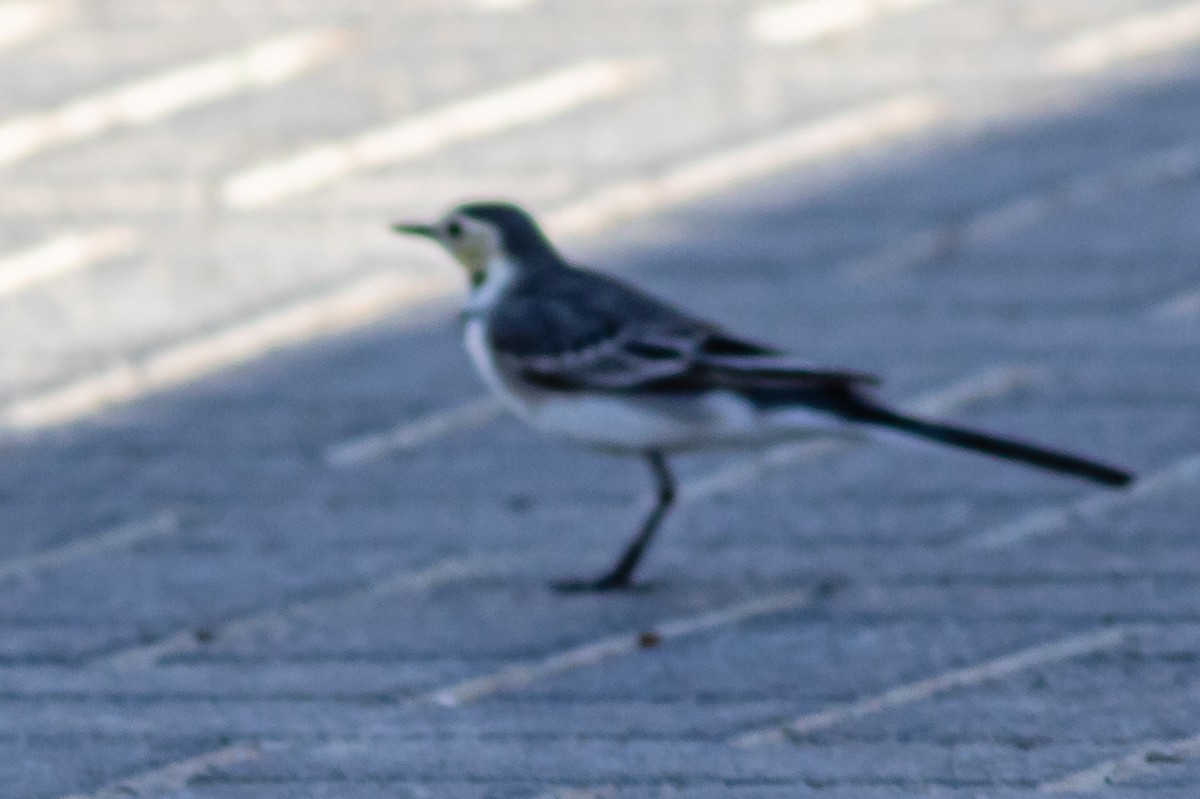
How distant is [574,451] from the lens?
602cm

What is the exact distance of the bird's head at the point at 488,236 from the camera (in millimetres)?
5660

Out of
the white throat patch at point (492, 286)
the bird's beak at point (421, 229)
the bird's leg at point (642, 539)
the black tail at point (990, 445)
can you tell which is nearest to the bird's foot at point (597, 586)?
the bird's leg at point (642, 539)

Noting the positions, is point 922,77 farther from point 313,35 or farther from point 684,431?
point 684,431

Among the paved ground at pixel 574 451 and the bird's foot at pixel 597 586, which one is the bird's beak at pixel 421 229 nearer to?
the paved ground at pixel 574 451

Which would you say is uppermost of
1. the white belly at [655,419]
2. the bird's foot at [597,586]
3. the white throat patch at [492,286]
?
the white throat patch at [492,286]

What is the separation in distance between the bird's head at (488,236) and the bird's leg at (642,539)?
1.46ft

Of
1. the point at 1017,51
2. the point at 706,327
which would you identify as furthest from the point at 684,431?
the point at 1017,51

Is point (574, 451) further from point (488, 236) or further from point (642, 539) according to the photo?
point (642, 539)

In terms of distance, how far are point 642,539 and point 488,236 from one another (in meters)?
0.71

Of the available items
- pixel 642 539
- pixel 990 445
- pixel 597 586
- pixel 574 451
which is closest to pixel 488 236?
pixel 574 451

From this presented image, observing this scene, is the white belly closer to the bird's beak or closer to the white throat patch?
the white throat patch

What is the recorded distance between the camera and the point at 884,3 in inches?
333

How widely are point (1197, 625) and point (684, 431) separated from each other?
1.00 meters

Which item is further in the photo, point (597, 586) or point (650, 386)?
point (650, 386)
